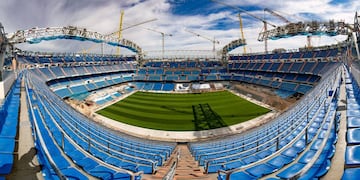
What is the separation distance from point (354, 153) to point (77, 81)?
154 ft

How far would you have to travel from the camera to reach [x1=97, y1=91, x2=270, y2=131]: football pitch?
1027 inches

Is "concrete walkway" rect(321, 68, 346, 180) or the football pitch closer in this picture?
"concrete walkway" rect(321, 68, 346, 180)

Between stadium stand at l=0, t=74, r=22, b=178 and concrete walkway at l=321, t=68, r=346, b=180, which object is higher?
stadium stand at l=0, t=74, r=22, b=178

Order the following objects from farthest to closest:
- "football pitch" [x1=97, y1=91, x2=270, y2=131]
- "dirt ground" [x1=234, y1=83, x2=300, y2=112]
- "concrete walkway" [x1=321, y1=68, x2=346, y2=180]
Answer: "dirt ground" [x1=234, y1=83, x2=300, y2=112]
"football pitch" [x1=97, y1=91, x2=270, y2=131]
"concrete walkway" [x1=321, y1=68, x2=346, y2=180]

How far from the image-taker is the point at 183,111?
31.8 meters

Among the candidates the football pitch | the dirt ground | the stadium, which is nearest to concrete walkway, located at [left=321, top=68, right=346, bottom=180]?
the stadium

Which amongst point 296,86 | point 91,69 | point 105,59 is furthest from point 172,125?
point 105,59

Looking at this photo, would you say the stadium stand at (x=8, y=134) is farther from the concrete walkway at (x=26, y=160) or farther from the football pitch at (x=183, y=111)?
the football pitch at (x=183, y=111)

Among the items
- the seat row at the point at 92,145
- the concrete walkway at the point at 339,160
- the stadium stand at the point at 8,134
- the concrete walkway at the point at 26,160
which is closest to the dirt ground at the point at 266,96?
the seat row at the point at 92,145

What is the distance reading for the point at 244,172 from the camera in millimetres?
5730

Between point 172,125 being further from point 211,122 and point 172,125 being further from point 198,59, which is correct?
point 198,59

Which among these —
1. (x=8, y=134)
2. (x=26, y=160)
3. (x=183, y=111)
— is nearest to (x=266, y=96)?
(x=183, y=111)

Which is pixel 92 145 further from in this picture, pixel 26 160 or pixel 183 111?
pixel 183 111

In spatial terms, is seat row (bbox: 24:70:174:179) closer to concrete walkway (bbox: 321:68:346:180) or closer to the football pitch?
concrete walkway (bbox: 321:68:346:180)
